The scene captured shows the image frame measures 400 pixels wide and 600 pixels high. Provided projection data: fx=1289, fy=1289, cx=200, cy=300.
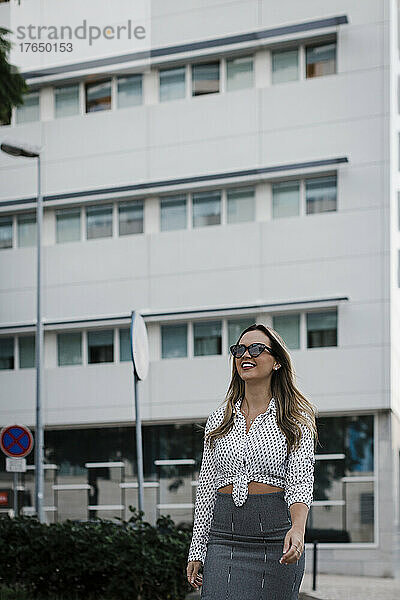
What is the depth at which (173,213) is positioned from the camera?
34781mm

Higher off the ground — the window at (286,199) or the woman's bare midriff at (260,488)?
the window at (286,199)

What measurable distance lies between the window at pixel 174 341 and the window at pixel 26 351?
3976 millimetres

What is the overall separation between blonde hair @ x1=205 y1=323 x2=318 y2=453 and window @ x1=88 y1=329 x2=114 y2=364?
97.0ft

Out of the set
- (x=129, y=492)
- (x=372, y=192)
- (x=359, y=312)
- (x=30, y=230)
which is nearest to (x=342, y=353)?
(x=359, y=312)

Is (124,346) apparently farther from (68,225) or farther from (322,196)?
(322,196)

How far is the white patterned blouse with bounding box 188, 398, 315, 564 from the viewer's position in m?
5.48

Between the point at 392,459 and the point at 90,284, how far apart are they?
9.60 m

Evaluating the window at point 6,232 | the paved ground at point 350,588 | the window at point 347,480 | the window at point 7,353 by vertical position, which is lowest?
the paved ground at point 350,588

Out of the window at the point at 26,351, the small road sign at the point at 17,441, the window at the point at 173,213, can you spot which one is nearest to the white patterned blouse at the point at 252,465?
the small road sign at the point at 17,441

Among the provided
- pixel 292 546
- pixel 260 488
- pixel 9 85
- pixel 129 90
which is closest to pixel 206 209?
pixel 129 90

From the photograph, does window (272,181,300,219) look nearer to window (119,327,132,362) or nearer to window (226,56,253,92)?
window (226,56,253,92)

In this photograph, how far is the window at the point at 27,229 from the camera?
3650 cm

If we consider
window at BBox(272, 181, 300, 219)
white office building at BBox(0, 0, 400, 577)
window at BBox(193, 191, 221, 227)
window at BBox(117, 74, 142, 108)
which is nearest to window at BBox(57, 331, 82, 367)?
white office building at BBox(0, 0, 400, 577)

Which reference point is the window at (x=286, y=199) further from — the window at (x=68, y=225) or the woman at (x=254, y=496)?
the woman at (x=254, y=496)
